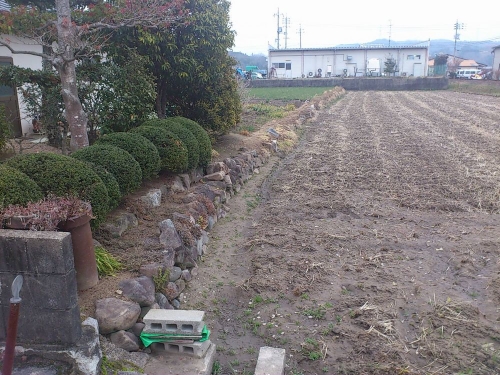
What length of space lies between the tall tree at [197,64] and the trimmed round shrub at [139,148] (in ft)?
11.1

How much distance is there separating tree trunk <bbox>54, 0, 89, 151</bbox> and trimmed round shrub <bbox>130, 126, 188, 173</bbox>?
898 mm

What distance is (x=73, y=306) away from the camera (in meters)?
3.38

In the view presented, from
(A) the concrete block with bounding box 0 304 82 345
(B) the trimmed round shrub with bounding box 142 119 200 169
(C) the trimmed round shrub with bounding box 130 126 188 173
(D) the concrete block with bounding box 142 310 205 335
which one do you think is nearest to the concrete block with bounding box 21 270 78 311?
(A) the concrete block with bounding box 0 304 82 345

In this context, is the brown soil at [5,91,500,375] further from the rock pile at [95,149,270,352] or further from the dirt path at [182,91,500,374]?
the rock pile at [95,149,270,352]

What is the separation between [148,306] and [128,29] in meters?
6.91

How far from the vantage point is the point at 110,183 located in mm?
5332

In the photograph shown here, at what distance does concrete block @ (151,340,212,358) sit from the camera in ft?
12.9

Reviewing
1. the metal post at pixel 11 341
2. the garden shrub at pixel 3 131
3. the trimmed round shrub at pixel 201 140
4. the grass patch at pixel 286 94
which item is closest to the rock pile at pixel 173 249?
the trimmed round shrub at pixel 201 140

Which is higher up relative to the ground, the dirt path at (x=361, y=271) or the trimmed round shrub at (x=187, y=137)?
the trimmed round shrub at (x=187, y=137)

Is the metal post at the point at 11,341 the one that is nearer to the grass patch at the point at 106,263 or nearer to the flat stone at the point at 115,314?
the flat stone at the point at 115,314

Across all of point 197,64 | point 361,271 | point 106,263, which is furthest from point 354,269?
point 197,64

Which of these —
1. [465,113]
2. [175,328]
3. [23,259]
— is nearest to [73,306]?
[23,259]

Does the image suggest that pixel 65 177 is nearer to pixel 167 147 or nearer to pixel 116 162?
pixel 116 162

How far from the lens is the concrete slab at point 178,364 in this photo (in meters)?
3.76
